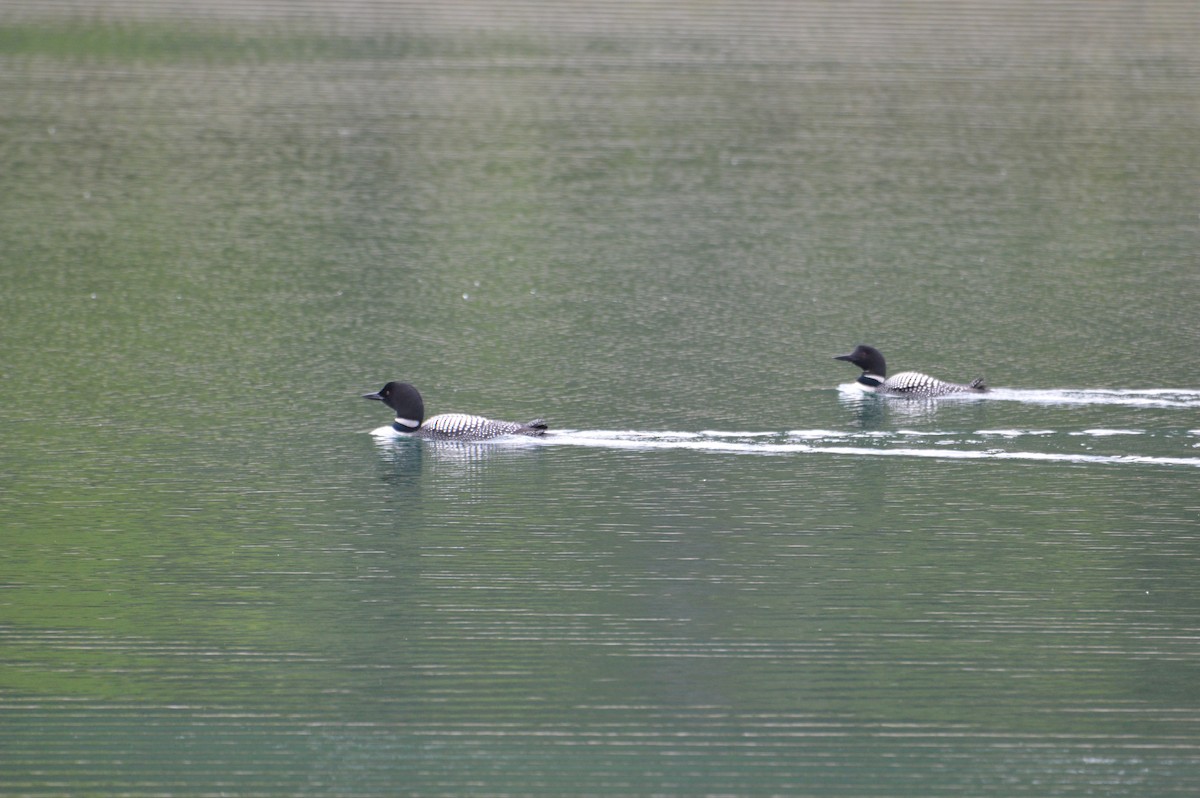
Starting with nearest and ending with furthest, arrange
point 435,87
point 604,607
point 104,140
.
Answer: point 604,607
point 104,140
point 435,87

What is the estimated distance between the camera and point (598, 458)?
1469 cm

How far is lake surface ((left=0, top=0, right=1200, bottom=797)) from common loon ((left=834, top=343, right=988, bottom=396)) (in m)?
0.18

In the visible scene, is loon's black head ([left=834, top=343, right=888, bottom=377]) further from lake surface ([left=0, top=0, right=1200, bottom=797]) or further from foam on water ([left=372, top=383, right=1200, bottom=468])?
foam on water ([left=372, top=383, right=1200, bottom=468])

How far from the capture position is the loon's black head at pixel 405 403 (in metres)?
15.4

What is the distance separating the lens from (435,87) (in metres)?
37.4

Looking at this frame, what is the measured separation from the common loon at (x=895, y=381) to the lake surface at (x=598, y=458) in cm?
18

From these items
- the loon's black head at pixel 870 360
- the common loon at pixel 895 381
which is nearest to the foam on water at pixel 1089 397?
the common loon at pixel 895 381

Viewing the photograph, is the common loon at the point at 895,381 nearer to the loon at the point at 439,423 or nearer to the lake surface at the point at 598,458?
the lake surface at the point at 598,458

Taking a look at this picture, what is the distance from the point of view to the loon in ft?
49.7

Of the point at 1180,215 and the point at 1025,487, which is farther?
the point at 1180,215

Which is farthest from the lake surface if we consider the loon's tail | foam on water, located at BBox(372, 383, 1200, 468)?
the loon's tail

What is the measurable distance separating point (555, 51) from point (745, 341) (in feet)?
82.3

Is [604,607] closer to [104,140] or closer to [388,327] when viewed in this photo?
[388,327]

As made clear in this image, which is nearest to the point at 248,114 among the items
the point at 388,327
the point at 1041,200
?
the point at 1041,200
